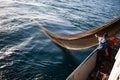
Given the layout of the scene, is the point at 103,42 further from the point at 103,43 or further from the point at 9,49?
the point at 9,49

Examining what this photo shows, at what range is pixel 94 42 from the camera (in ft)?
45.9

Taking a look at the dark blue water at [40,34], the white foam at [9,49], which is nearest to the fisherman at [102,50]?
the dark blue water at [40,34]

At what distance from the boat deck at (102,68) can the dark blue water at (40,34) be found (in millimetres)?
2220

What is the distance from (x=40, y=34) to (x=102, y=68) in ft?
31.5

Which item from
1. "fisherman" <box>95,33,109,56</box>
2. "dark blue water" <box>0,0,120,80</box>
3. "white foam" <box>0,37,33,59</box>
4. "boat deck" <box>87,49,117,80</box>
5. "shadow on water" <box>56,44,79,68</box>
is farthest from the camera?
"shadow on water" <box>56,44,79,68</box>

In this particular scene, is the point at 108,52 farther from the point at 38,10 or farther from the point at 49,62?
the point at 38,10

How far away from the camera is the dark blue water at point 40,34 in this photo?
1408 cm

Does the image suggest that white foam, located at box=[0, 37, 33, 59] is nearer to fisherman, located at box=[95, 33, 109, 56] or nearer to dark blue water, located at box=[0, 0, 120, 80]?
dark blue water, located at box=[0, 0, 120, 80]

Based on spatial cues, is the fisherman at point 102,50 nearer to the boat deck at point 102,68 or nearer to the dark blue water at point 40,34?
the boat deck at point 102,68

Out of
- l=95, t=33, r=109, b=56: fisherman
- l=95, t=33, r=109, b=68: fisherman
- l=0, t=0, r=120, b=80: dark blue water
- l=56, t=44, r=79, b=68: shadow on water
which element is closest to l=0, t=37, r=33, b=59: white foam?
l=0, t=0, r=120, b=80: dark blue water

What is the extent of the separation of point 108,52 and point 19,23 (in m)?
12.9

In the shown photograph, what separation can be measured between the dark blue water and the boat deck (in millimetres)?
2220

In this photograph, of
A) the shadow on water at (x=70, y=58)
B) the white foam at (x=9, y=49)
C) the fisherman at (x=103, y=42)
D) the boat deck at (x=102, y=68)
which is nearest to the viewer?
the boat deck at (x=102, y=68)

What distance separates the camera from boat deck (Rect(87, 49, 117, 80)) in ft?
39.6
